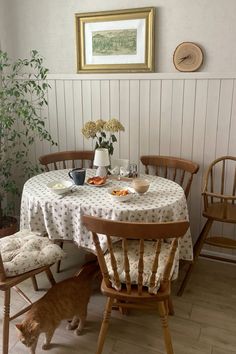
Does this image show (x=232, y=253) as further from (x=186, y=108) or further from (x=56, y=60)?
(x=56, y=60)

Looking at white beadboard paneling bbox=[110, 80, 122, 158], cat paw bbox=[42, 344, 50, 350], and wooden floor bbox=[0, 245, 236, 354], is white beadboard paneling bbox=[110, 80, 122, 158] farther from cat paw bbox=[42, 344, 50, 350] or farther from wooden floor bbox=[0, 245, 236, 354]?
cat paw bbox=[42, 344, 50, 350]

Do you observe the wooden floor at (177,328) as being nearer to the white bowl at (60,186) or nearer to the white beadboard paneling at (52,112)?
the white bowl at (60,186)

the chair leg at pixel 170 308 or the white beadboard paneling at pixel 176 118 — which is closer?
the chair leg at pixel 170 308

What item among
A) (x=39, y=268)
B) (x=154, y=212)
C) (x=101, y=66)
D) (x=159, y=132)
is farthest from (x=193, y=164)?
(x=39, y=268)

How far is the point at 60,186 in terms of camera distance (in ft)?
6.75

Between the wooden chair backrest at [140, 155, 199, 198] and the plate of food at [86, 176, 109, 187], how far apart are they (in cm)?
57

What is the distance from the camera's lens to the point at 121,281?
1.59 m

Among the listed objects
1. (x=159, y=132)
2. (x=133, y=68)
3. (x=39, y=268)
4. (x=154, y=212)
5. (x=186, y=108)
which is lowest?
(x=39, y=268)

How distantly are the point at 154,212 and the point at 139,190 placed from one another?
0.23 meters

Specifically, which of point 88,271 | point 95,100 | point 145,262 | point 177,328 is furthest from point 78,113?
point 177,328

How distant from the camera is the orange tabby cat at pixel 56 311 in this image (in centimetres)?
160

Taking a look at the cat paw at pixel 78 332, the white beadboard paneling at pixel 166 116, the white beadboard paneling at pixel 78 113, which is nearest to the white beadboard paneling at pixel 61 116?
the white beadboard paneling at pixel 78 113

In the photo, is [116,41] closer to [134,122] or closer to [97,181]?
[134,122]

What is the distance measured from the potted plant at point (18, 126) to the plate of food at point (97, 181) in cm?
94
